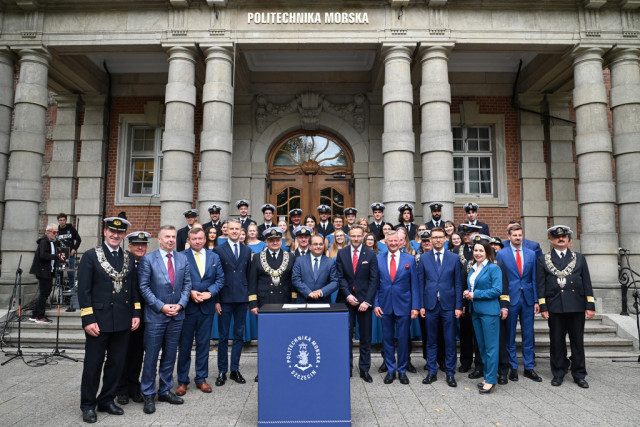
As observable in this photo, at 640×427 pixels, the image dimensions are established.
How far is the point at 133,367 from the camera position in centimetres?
514

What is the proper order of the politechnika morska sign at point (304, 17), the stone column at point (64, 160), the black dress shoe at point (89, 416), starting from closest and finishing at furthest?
the black dress shoe at point (89, 416)
the politechnika morska sign at point (304, 17)
the stone column at point (64, 160)

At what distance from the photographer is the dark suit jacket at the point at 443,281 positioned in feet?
19.1

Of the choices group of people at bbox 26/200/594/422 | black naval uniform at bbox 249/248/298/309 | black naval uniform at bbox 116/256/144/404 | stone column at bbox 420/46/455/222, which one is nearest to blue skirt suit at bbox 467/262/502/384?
group of people at bbox 26/200/594/422

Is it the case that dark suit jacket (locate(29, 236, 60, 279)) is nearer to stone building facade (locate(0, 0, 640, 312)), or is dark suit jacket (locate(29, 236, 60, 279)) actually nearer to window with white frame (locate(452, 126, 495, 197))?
stone building facade (locate(0, 0, 640, 312))

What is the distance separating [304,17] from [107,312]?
7620 millimetres

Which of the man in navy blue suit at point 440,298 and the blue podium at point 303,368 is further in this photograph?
the man in navy blue suit at point 440,298

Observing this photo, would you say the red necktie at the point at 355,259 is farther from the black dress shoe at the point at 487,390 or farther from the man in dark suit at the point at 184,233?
the man in dark suit at the point at 184,233

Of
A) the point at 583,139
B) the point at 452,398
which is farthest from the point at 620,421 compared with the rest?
the point at 583,139

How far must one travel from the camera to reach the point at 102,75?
41.9ft

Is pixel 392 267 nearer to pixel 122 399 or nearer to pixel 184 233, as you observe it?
pixel 122 399

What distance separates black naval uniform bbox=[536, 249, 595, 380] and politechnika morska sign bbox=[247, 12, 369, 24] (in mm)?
6550

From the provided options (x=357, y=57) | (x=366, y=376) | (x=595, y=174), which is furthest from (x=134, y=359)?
(x=357, y=57)

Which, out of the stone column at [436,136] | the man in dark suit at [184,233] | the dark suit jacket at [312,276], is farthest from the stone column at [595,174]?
the man in dark suit at [184,233]

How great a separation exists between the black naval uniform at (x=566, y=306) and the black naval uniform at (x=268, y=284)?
3503mm
